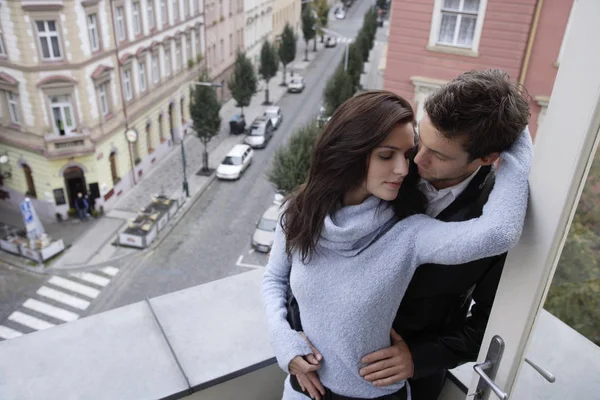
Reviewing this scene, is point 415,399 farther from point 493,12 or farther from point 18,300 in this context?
point 18,300

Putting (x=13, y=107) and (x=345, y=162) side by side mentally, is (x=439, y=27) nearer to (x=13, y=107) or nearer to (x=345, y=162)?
(x=345, y=162)

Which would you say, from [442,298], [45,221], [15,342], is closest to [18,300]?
[45,221]

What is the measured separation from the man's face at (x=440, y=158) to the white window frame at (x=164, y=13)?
16.3 metres

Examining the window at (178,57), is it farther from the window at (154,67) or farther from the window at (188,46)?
the window at (154,67)

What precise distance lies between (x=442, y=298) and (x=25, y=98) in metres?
12.9

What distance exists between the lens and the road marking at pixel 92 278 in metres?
11.0

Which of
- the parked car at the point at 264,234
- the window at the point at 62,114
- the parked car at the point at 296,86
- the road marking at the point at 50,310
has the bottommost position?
the parked car at the point at 296,86

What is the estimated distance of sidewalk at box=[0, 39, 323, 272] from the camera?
11812 mm

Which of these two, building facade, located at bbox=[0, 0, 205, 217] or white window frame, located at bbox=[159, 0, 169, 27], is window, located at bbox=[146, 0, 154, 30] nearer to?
building facade, located at bbox=[0, 0, 205, 217]

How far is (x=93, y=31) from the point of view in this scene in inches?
502

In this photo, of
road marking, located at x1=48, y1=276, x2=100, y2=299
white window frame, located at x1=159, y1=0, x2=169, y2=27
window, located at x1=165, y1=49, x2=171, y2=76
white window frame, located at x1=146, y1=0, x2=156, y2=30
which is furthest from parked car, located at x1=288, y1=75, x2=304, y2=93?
road marking, located at x1=48, y1=276, x2=100, y2=299

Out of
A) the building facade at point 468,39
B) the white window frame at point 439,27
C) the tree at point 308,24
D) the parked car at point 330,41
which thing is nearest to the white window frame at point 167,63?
the building facade at point 468,39

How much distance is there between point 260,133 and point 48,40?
8.34 meters

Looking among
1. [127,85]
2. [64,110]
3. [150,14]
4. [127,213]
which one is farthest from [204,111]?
[64,110]
